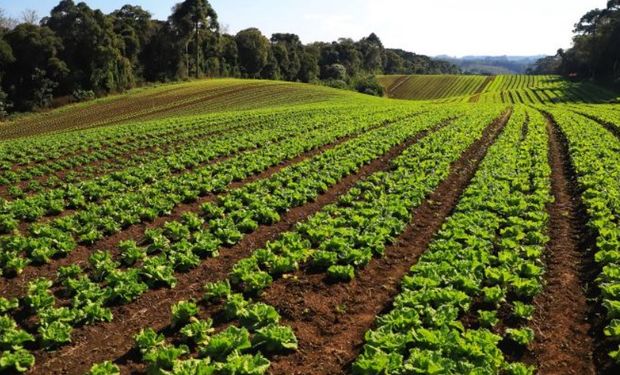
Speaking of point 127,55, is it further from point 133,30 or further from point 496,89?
point 496,89

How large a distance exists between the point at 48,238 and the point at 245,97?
5485cm

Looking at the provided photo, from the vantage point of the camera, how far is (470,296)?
9.95m

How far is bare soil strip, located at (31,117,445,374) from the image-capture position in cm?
817

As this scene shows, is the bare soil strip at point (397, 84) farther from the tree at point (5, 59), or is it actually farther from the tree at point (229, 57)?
the tree at point (5, 59)

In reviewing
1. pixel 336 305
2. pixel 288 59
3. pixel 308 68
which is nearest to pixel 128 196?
pixel 336 305

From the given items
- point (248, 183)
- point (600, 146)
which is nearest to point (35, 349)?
point (248, 183)

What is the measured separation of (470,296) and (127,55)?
253ft

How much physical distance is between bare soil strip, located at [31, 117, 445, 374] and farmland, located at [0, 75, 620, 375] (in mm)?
38

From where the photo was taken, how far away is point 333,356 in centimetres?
834

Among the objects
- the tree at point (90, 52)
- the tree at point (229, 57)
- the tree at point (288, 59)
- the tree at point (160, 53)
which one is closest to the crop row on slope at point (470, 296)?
the tree at point (90, 52)

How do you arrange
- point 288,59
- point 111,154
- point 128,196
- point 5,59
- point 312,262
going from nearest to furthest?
point 312,262
point 128,196
point 111,154
point 5,59
point 288,59

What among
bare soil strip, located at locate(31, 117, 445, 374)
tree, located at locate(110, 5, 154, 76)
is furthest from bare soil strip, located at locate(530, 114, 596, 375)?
tree, located at locate(110, 5, 154, 76)

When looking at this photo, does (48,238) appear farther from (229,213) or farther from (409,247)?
(409,247)

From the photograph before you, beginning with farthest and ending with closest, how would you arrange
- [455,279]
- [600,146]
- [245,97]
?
[245,97] → [600,146] → [455,279]
